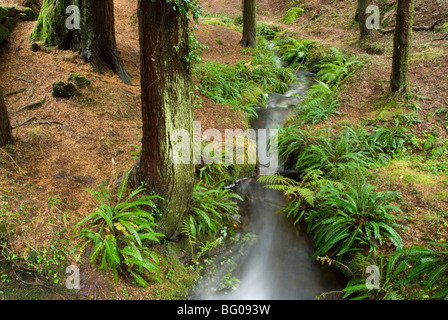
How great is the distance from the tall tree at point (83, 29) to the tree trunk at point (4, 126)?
9.46ft

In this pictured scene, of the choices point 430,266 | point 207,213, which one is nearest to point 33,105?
point 207,213

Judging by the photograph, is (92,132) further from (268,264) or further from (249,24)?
(249,24)

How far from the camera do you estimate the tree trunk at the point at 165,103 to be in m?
3.38

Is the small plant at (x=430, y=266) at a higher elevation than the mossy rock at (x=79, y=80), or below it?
below

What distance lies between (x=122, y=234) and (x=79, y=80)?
A: 3940 millimetres

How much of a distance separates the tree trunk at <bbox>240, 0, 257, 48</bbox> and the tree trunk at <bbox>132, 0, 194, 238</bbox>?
9.48 metres

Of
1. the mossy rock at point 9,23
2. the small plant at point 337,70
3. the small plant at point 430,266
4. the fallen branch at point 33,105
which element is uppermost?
the mossy rock at point 9,23

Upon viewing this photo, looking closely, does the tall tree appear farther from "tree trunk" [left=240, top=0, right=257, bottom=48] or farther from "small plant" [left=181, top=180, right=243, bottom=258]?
→ "tree trunk" [left=240, top=0, right=257, bottom=48]

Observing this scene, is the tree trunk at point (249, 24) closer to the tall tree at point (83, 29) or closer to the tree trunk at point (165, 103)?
the tall tree at point (83, 29)

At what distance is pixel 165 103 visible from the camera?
3.74 meters

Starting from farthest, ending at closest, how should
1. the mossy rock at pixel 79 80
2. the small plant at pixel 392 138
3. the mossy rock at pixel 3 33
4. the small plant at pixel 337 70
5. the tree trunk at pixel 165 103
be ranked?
the small plant at pixel 337 70 < the mossy rock at pixel 3 33 < the small plant at pixel 392 138 < the mossy rock at pixel 79 80 < the tree trunk at pixel 165 103

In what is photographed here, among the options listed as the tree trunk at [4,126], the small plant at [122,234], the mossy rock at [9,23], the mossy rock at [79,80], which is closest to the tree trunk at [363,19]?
Result: the mossy rock at [79,80]

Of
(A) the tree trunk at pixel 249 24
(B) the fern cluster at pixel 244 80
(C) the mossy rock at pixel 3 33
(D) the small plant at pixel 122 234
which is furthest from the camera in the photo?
(A) the tree trunk at pixel 249 24

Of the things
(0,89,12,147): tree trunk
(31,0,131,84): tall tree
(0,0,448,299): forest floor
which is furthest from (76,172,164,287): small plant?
(31,0,131,84): tall tree
